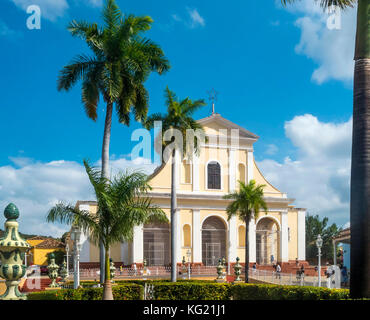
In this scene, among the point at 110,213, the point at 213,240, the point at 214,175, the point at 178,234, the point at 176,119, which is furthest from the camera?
the point at 214,175

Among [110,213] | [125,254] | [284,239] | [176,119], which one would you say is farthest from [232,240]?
[110,213]

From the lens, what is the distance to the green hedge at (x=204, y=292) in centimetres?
1627

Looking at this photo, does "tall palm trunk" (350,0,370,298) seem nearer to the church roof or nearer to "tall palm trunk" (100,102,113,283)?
"tall palm trunk" (100,102,113,283)

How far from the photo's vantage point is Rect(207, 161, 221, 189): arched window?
42.5m

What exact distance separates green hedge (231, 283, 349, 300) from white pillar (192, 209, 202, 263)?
59.1 feet

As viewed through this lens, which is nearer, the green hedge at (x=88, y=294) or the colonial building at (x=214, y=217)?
the green hedge at (x=88, y=294)

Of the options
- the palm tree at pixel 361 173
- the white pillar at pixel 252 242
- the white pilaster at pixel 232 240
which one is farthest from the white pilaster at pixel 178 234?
the palm tree at pixel 361 173

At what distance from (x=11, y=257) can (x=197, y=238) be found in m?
31.0

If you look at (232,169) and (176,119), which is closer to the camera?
(176,119)

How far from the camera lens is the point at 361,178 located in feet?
39.2

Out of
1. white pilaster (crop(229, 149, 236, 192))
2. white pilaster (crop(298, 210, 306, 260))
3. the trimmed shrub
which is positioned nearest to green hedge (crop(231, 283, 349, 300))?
the trimmed shrub

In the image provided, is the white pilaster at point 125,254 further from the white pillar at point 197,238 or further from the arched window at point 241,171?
the arched window at point 241,171

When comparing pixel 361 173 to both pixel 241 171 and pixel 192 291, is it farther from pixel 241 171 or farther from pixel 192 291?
pixel 241 171
